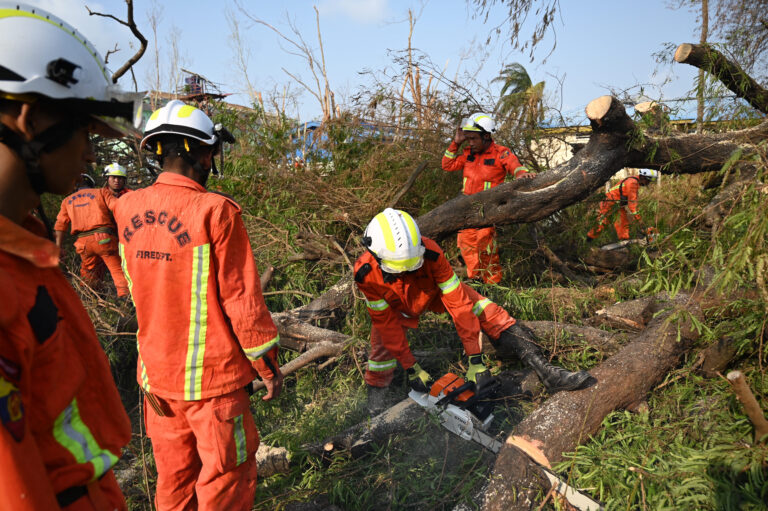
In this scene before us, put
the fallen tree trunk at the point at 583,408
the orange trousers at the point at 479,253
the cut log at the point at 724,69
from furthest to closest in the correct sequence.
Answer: the orange trousers at the point at 479,253 < the cut log at the point at 724,69 < the fallen tree trunk at the point at 583,408

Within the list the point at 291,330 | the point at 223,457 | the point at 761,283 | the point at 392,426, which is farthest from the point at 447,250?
the point at 223,457

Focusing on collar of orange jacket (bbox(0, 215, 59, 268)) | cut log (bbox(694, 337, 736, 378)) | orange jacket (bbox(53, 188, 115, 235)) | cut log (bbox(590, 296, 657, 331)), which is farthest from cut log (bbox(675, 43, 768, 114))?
orange jacket (bbox(53, 188, 115, 235))

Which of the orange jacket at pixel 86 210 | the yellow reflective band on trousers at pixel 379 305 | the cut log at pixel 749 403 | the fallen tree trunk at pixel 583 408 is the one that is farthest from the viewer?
the orange jacket at pixel 86 210

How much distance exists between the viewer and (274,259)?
5.29 meters

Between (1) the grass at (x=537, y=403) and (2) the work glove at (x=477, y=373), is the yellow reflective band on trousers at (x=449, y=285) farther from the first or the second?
(1) the grass at (x=537, y=403)

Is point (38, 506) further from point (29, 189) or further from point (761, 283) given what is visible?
point (761, 283)

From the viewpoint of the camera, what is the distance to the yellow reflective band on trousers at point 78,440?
970 millimetres

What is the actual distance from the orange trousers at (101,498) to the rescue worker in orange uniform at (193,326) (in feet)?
2.51

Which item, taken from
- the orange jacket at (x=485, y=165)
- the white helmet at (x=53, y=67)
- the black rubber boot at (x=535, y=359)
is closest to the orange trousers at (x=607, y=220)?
the orange jacket at (x=485, y=165)

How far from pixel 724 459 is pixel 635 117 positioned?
2.93 meters

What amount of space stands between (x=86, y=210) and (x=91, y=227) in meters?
0.21

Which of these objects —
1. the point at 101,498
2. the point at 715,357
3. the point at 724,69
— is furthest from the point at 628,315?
the point at 101,498

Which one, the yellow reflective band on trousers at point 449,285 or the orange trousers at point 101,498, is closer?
the orange trousers at point 101,498

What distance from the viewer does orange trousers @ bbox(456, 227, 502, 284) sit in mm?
5117
